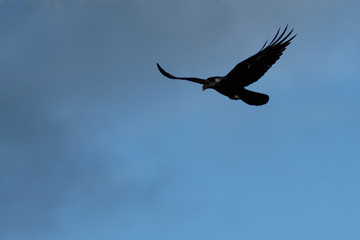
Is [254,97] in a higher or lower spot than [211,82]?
lower

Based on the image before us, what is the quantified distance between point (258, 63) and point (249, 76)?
52 cm

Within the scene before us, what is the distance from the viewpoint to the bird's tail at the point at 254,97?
29.5 m

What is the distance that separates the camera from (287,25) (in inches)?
1137

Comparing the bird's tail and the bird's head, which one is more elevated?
the bird's head

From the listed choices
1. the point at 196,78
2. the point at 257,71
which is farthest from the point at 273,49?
the point at 196,78

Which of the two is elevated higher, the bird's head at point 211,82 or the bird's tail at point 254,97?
the bird's head at point 211,82

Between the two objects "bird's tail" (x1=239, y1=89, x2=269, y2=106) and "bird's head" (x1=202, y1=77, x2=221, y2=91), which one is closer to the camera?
"bird's head" (x1=202, y1=77, x2=221, y2=91)

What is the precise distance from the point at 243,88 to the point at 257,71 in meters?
0.72

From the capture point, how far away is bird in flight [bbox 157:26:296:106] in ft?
95.8

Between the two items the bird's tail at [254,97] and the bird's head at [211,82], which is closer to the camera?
the bird's head at [211,82]

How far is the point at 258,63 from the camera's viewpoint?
29344 millimetres

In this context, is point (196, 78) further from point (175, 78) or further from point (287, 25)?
point (287, 25)

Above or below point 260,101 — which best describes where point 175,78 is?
above

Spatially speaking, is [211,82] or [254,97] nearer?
[211,82]
